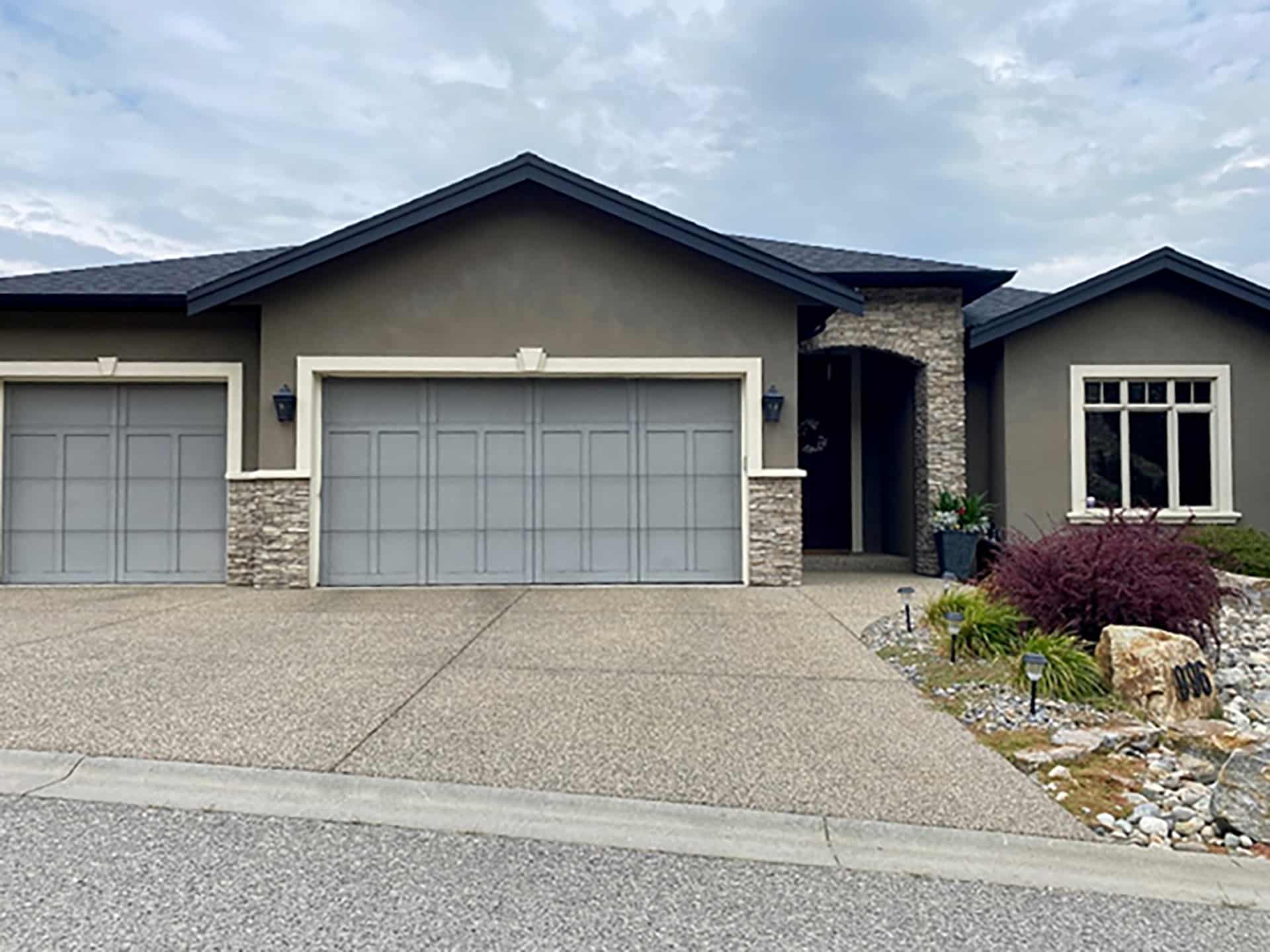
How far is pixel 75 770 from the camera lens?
4035 mm

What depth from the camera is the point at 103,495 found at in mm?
10680

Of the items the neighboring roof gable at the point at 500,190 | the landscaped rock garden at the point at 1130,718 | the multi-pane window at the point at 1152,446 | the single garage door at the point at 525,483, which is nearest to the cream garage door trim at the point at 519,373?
the single garage door at the point at 525,483

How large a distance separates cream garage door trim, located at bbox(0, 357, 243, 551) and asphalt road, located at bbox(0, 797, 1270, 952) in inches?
308

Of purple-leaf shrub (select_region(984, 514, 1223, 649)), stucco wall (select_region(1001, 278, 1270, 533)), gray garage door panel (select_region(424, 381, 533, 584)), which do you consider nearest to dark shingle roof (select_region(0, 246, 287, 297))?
gray garage door panel (select_region(424, 381, 533, 584))

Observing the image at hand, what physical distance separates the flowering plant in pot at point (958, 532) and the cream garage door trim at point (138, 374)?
9.04 metres

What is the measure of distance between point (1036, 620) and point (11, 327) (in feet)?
38.7

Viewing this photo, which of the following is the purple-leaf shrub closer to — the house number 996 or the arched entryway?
the house number 996

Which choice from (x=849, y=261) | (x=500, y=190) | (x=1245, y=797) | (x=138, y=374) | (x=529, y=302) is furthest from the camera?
(x=849, y=261)

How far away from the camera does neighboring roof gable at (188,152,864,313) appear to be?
31.5 feet

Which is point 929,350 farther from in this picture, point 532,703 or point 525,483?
point 532,703

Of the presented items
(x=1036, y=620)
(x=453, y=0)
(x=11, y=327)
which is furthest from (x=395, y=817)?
(x=453, y=0)

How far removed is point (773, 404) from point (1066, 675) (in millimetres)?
5014

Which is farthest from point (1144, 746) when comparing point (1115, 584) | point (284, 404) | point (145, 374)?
point (145, 374)

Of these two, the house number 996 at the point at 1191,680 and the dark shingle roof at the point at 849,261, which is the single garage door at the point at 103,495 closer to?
the dark shingle roof at the point at 849,261
